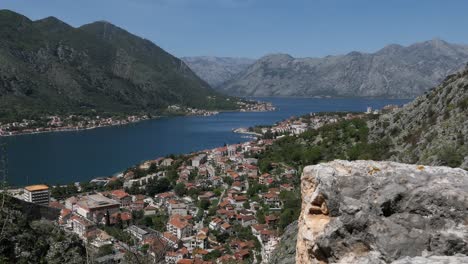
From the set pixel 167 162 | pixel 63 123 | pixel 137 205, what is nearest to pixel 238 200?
pixel 137 205

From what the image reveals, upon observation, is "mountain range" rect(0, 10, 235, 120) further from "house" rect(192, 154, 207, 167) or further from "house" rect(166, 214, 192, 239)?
"house" rect(166, 214, 192, 239)

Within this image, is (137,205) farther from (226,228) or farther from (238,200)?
(226,228)

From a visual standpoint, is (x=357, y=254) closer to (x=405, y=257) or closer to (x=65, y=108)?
(x=405, y=257)

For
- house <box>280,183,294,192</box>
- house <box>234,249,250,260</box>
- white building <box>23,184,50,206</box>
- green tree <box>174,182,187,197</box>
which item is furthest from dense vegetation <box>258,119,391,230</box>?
white building <box>23,184,50,206</box>

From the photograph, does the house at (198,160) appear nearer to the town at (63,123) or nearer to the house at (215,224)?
the house at (215,224)

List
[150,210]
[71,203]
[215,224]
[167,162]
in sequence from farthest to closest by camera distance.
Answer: [167,162]
[71,203]
[150,210]
[215,224]

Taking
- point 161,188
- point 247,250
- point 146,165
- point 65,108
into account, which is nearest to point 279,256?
point 247,250
